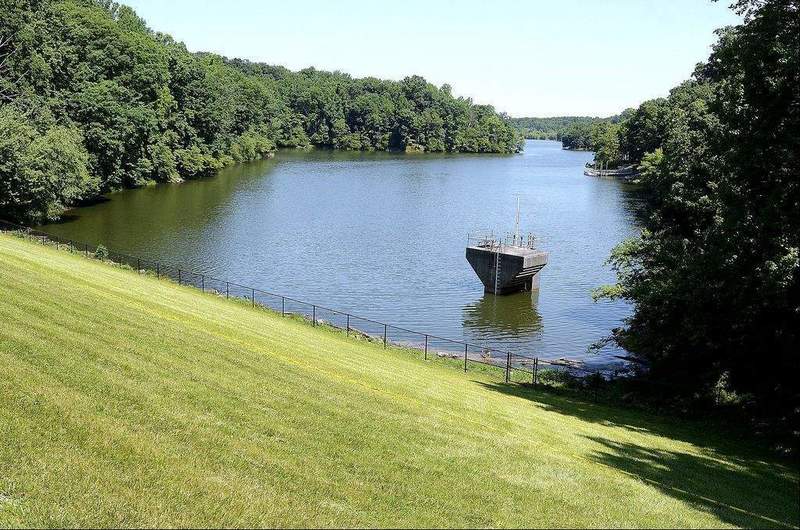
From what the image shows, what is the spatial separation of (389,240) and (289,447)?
175 ft

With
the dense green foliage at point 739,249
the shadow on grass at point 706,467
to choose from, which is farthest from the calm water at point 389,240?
the shadow on grass at point 706,467

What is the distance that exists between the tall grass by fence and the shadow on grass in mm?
5523

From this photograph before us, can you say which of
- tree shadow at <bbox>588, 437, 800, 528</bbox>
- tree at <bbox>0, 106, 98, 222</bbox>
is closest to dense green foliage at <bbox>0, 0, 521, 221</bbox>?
tree at <bbox>0, 106, 98, 222</bbox>

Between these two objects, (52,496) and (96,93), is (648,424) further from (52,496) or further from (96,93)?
(96,93)

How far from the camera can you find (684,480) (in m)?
14.5

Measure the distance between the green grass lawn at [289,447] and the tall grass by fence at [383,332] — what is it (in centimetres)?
773

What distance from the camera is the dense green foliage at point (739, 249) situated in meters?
19.1

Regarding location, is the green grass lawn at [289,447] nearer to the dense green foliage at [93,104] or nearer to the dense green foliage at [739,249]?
the dense green foliage at [739,249]

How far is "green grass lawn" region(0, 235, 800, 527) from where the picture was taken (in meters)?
10.4

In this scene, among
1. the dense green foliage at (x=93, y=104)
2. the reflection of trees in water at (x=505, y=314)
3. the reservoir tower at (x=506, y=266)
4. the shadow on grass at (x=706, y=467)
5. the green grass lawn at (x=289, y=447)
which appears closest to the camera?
the green grass lawn at (x=289, y=447)

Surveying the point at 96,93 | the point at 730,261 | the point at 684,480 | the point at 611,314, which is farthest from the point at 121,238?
the point at 684,480

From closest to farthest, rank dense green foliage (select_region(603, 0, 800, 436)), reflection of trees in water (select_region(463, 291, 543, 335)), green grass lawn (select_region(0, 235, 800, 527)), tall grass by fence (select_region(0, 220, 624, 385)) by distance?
green grass lawn (select_region(0, 235, 800, 527))
dense green foliage (select_region(603, 0, 800, 436))
tall grass by fence (select_region(0, 220, 624, 385))
reflection of trees in water (select_region(463, 291, 543, 335))

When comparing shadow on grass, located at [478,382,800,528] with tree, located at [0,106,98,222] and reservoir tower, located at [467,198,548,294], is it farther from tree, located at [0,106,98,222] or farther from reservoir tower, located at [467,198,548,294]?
tree, located at [0,106,98,222]

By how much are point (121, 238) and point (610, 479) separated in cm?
5242
